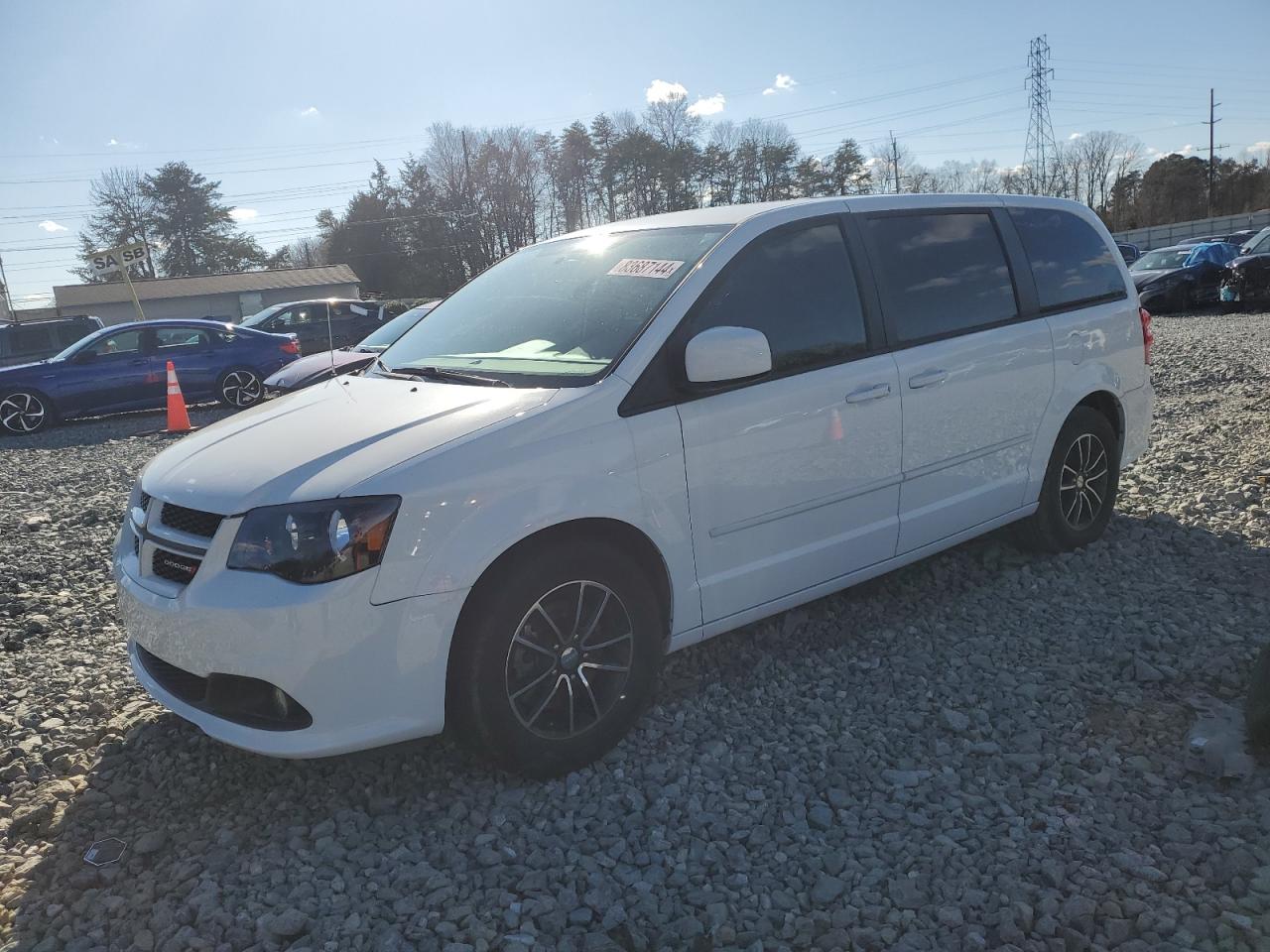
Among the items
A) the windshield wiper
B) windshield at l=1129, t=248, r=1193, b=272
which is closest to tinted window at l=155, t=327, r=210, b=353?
the windshield wiper

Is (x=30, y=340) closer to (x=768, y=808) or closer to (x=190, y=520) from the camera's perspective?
(x=190, y=520)

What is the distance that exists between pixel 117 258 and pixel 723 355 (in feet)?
78.7

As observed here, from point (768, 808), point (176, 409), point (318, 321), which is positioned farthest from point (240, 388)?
point (768, 808)

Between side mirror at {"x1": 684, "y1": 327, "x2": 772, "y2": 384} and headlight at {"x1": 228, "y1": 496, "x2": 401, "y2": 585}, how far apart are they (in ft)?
3.58

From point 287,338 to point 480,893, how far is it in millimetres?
14602

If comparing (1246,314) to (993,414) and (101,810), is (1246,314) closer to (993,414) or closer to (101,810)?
(993,414)

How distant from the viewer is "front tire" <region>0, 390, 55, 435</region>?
1336cm

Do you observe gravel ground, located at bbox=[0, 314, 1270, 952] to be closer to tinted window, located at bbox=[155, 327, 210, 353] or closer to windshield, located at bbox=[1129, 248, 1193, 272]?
tinted window, located at bbox=[155, 327, 210, 353]

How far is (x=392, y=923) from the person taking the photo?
253 cm

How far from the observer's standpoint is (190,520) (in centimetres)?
296

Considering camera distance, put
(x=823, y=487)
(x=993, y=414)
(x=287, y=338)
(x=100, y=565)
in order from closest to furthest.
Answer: (x=823, y=487)
(x=993, y=414)
(x=100, y=565)
(x=287, y=338)

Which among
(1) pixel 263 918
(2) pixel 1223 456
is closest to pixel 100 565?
(1) pixel 263 918

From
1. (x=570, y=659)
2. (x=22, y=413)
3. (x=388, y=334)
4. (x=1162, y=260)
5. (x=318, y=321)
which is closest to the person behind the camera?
(x=570, y=659)

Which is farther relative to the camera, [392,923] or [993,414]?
[993,414]
